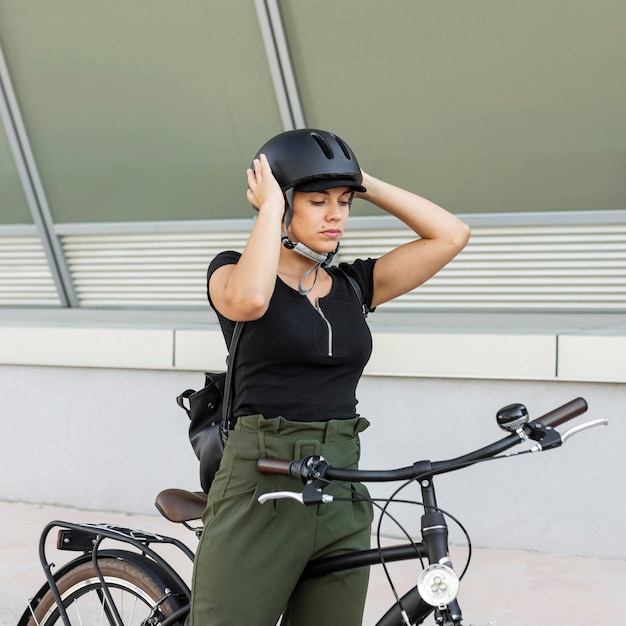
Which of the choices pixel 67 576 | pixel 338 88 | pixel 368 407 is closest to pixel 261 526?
pixel 67 576

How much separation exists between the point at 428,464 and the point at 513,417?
0.67 ft

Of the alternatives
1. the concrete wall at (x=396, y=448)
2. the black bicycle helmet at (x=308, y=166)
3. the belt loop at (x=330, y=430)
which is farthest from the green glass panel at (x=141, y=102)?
the belt loop at (x=330, y=430)

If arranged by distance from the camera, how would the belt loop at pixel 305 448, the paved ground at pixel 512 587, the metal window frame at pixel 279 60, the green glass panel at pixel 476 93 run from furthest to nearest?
1. the metal window frame at pixel 279 60
2. the green glass panel at pixel 476 93
3. the paved ground at pixel 512 587
4. the belt loop at pixel 305 448

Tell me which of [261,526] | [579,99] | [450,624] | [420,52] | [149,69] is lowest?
[450,624]

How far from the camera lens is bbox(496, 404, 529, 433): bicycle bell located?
2.24m

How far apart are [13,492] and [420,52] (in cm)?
379

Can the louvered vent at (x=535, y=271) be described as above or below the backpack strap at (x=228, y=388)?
above

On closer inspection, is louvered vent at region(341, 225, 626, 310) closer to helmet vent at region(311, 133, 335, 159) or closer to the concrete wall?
the concrete wall

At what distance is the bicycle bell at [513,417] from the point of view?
2240mm

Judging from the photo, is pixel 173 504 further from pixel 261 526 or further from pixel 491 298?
pixel 491 298

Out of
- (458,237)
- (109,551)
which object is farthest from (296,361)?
(109,551)

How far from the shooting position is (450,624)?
2.18m

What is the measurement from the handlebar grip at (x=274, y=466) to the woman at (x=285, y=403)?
14 cm

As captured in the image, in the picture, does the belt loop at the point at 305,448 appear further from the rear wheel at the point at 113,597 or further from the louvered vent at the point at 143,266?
the louvered vent at the point at 143,266
